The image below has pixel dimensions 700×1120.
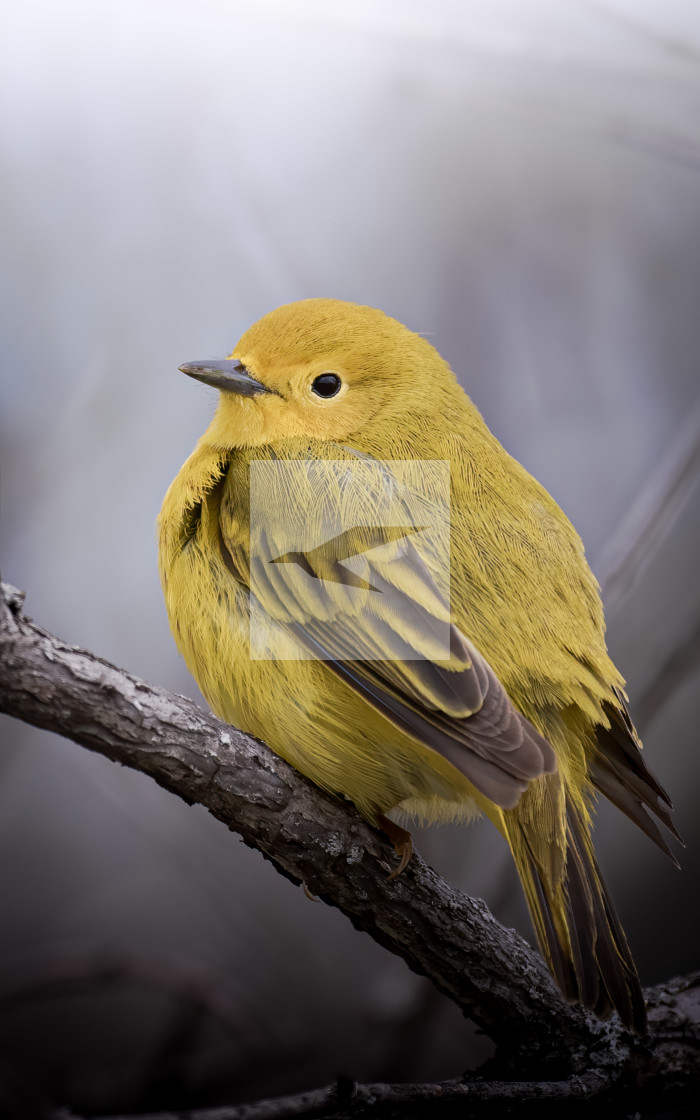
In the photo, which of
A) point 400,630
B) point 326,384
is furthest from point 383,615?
point 326,384

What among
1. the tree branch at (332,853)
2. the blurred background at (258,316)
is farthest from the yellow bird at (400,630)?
the blurred background at (258,316)

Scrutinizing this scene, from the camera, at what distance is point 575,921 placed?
1.59 m

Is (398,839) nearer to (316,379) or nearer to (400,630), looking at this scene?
(400,630)

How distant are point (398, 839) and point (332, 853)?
0.19m

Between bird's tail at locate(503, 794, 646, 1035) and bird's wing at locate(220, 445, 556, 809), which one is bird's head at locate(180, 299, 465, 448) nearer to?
bird's wing at locate(220, 445, 556, 809)

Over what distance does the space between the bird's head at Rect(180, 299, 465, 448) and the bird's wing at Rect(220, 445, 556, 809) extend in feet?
0.62

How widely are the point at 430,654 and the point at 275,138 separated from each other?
1.54 m

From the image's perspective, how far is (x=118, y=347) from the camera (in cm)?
224

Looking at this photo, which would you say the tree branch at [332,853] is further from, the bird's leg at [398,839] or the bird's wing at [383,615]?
the bird's wing at [383,615]

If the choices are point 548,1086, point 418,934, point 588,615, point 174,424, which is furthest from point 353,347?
point 548,1086

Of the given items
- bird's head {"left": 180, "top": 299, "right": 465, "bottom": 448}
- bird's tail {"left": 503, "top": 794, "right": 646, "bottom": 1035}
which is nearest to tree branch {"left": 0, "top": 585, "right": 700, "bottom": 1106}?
bird's tail {"left": 503, "top": 794, "right": 646, "bottom": 1035}

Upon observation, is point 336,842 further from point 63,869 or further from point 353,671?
point 63,869

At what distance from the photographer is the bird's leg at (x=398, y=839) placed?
167cm

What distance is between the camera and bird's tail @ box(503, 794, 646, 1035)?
Answer: 1.57 meters
